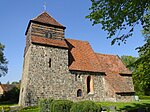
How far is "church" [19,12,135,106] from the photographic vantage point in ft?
83.9

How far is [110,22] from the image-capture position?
437 inches

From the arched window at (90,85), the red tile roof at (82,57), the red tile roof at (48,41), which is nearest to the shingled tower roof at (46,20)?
the red tile roof at (48,41)

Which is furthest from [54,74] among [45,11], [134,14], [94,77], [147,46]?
[134,14]

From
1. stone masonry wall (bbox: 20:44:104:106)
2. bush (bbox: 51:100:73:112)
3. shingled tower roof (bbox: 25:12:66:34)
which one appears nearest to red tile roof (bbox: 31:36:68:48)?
stone masonry wall (bbox: 20:44:104:106)

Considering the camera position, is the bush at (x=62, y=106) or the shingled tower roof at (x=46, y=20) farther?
the shingled tower roof at (x=46, y=20)

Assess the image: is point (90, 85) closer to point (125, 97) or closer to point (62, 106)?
point (125, 97)

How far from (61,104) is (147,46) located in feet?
24.8

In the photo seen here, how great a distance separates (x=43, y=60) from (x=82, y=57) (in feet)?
23.4

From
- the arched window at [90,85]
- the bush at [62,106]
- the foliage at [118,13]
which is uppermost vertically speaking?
the foliage at [118,13]

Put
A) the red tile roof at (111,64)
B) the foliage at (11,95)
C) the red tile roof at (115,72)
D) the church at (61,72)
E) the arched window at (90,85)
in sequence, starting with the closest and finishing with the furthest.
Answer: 1. the church at (61,72)
2. the arched window at (90,85)
3. the red tile roof at (115,72)
4. the red tile roof at (111,64)
5. the foliage at (11,95)

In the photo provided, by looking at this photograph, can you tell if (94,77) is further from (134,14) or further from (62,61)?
(134,14)

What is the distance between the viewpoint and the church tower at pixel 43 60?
24984 millimetres

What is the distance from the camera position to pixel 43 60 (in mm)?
26500

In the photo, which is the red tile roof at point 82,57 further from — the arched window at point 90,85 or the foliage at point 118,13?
the foliage at point 118,13
